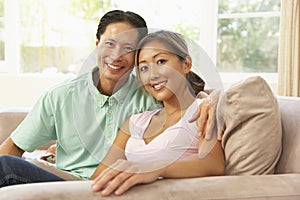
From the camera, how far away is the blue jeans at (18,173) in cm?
139

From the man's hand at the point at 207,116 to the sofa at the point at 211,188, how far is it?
0.46ft

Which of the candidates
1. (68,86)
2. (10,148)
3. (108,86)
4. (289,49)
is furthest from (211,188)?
(289,49)

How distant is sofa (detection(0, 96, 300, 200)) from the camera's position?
4.01 ft

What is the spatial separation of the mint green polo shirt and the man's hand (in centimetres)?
18

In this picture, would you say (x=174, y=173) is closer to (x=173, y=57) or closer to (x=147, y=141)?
(x=147, y=141)

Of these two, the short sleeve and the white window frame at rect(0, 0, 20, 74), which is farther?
the white window frame at rect(0, 0, 20, 74)

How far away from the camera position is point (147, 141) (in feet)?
5.04

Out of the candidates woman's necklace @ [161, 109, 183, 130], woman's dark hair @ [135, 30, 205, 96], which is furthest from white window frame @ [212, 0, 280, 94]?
woman's dark hair @ [135, 30, 205, 96]

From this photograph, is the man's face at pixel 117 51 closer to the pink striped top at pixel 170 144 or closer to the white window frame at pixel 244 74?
the pink striped top at pixel 170 144

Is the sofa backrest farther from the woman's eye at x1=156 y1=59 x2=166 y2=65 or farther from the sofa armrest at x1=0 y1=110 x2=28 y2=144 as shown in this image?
the sofa armrest at x1=0 y1=110 x2=28 y2=144

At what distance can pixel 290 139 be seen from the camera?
1523 mm

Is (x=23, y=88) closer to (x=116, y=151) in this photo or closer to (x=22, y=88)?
(x=22, y=88)

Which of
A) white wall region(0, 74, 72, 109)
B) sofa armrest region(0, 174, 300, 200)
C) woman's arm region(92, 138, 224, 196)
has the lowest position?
white wall region(0, 74, 72, 109)

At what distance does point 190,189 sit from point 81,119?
0.47 m
